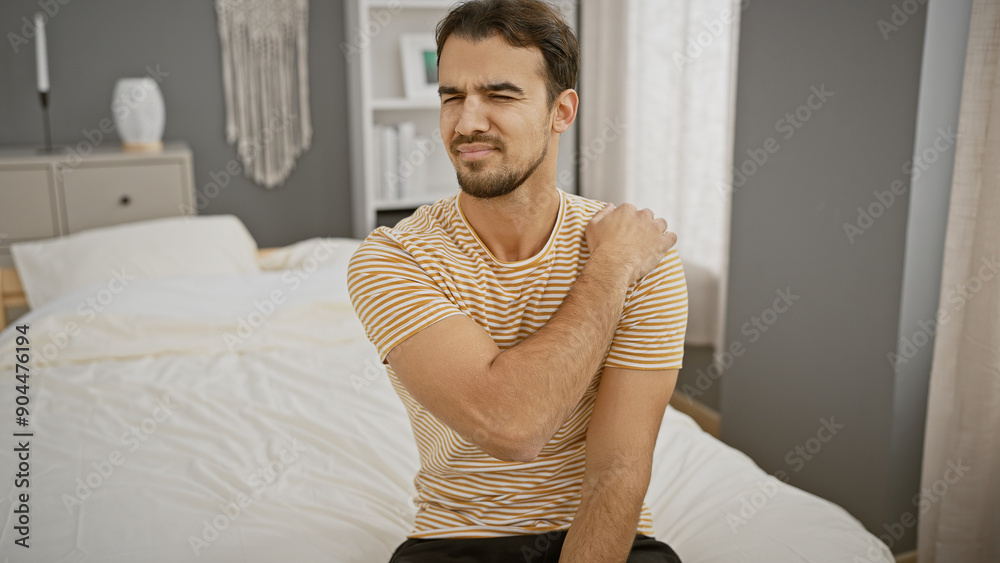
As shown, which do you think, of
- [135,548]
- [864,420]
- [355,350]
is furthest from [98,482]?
[864,420]

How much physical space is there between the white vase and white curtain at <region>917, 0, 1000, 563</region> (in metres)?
2.68

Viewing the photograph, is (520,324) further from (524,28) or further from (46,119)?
(46,119)

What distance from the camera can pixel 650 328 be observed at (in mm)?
1180

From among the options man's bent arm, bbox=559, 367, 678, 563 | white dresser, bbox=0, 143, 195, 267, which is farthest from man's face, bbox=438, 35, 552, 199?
white dresser, bbox=0, 143, 195, 267

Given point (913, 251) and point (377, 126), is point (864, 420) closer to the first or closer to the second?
point (913, 251)

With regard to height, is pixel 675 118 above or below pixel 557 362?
above

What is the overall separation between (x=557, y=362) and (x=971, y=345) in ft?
3.76

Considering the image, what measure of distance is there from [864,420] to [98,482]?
1685 mm

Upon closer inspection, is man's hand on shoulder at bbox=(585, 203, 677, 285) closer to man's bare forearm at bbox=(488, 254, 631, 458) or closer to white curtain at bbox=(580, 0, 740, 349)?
man's bare forearm at bbox=(488, 254, 631, 458)

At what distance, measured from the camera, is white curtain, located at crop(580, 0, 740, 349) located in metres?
2.66

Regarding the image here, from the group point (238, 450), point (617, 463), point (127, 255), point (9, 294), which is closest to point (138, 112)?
point (127, 255)

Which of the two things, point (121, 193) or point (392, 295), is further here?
point (121, 193)

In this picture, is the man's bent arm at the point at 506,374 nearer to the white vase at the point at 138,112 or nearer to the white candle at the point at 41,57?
the white vase at the point at 138,112

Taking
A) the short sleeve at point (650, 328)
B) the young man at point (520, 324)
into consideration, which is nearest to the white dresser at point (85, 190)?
the young man at point (520, 324)
